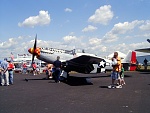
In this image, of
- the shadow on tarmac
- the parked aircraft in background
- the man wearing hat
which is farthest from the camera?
the parked aircraft in background

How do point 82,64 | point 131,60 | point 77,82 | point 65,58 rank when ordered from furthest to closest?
point 131,60 < point 65,58 < point 82,64 < point 77,82

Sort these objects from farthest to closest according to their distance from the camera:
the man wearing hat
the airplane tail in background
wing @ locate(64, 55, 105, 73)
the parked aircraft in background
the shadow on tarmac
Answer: the airplane tail in background
the parked aircraft in background
wing @ locate(64, 55, 105, 73)
the shadow on tarmac
the man wearing hat

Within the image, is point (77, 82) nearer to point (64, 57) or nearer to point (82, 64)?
point (82, 64)

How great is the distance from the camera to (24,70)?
2725 cm

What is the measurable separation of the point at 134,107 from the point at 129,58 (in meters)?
16.6

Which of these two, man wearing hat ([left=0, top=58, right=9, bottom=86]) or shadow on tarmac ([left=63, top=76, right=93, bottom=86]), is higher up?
man wearing hat ([left=0, top=58, right=9, bottom=86])

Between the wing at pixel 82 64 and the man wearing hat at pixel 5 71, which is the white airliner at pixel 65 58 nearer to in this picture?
the wing at pixel 82 64

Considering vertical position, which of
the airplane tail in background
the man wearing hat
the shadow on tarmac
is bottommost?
the shadow on tarmac

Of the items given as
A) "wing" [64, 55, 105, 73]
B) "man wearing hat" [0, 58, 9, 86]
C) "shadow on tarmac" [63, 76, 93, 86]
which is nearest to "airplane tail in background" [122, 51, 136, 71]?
"wing" [64, 55, 105, 73]

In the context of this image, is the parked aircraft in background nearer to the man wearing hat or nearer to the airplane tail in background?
the man wearing hat

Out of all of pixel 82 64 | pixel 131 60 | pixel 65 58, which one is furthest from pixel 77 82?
pixel 131 60

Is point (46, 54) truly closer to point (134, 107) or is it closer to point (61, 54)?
point (61, 54)

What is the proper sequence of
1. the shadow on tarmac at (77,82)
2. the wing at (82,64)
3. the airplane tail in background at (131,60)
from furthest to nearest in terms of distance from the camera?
1. the airplane tail in background at (131,60)
2. the wing at (82,64)
3. the shadow on tarmac at (77,82)

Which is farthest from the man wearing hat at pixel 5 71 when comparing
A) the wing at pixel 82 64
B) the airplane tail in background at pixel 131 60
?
the airplane tail in background at pixel 131 60
